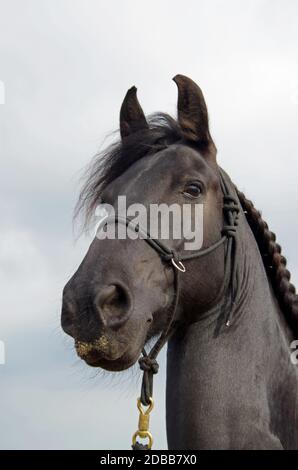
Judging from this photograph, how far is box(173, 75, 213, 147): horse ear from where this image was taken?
5.51 m

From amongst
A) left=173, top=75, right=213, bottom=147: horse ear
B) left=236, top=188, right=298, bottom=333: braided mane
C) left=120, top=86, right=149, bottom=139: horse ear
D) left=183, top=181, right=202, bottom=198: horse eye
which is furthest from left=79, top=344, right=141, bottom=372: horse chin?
left=120, top=86, right=149, bottom=139: horse ear

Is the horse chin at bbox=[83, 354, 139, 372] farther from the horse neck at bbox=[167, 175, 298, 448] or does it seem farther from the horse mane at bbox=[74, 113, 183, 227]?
the horse mane at bbox=[74, 113, 183, 227]

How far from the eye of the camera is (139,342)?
4.70 m

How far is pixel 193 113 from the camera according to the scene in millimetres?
5551

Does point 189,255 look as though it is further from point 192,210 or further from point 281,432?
point 281,432

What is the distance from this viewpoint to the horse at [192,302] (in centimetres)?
461

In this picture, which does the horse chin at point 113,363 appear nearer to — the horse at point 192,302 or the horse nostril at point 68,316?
the horse at point 192,302

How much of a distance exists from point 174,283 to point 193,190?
0.61 m

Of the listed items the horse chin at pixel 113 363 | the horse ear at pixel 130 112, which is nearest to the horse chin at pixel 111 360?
the horse chin at pixel 113 363

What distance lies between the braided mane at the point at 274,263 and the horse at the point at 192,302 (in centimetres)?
1

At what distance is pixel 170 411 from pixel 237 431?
44 centimetres

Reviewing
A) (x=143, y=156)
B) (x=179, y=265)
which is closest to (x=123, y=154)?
A: (x=143, y=156)

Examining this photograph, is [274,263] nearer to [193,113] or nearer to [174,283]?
[174,283]
